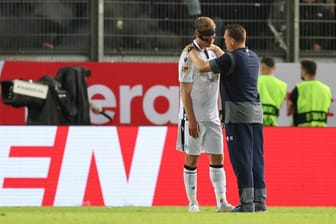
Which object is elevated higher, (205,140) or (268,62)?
(268,62)

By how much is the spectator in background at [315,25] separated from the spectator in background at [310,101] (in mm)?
2953

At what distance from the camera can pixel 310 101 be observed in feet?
53.6

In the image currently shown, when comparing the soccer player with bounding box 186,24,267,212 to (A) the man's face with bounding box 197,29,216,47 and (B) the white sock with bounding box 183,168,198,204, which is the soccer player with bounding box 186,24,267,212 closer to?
(A) the man's face with bounding box 197,29,216,47

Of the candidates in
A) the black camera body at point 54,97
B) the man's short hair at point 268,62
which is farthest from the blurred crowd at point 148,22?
the man's short hair at point 268,62

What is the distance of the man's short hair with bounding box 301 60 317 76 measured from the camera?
16.2 metres

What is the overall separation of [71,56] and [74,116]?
5.95 feet

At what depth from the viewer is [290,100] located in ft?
54.1

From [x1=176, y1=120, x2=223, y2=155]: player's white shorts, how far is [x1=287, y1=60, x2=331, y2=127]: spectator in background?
15.5 feet

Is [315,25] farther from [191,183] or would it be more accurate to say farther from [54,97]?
[191,183]

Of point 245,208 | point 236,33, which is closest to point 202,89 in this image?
point 236,33

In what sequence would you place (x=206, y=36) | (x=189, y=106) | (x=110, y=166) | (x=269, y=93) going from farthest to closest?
(x=269, y=93) < (x=110, y=166) < (x=189, y=106) < (x=206, y=36)

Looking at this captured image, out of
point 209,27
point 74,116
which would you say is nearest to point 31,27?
point 74,116

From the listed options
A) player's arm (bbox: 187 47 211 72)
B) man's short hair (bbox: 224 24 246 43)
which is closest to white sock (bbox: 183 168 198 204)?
player's arm (bbox: 187 47 211 72)

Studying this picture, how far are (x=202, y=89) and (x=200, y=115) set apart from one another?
0.89ft
